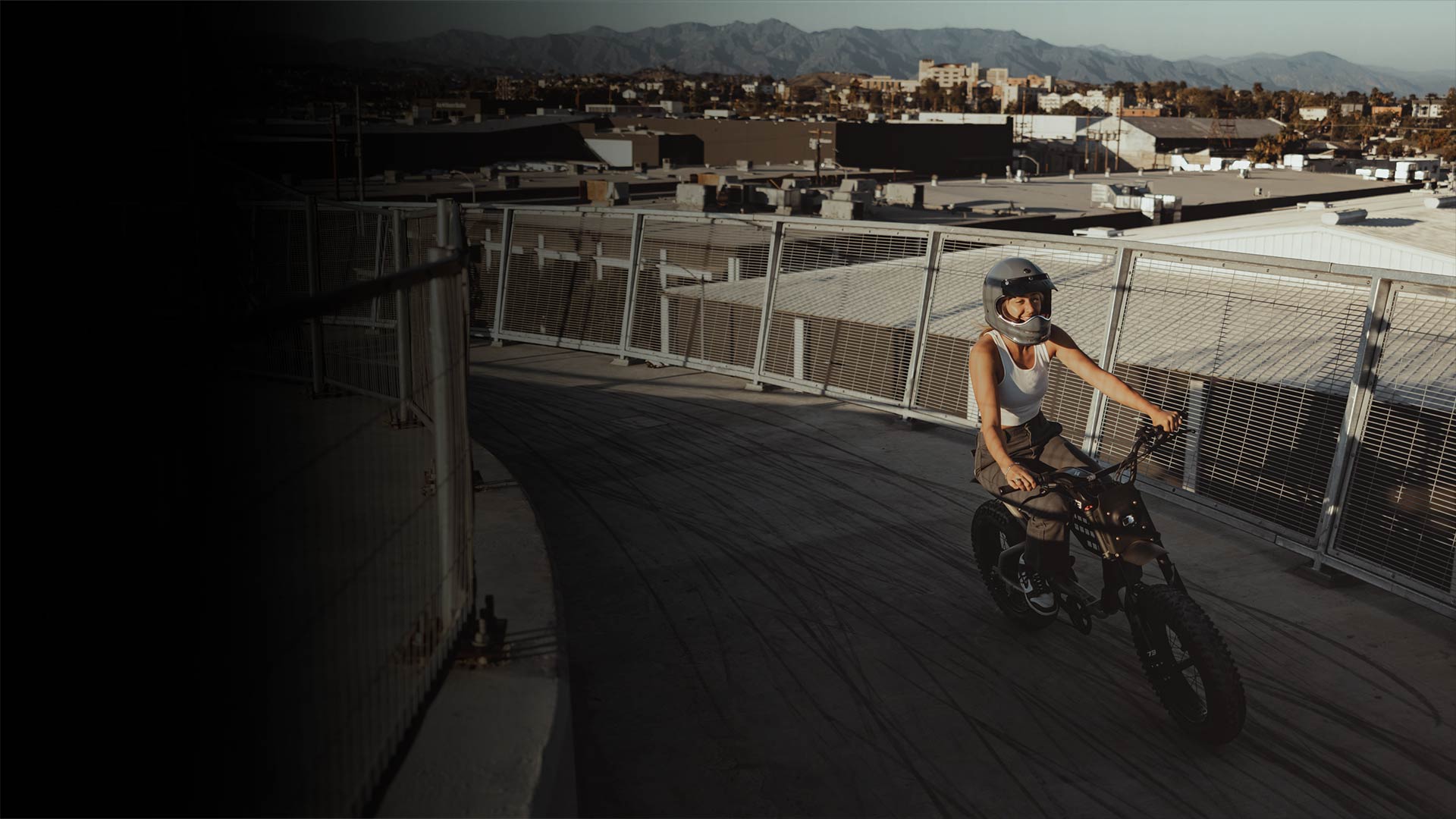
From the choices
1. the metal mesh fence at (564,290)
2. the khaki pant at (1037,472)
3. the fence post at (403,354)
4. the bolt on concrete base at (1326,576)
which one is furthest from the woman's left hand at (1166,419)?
the metal mesh fence at (564,290)

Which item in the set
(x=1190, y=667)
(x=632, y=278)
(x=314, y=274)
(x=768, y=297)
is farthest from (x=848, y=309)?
(x=1190, y=667)

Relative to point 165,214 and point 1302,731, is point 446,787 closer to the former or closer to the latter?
point 165,214

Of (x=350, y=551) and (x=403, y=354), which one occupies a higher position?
(x=403, y=354)

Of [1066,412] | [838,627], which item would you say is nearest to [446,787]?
[838,627]

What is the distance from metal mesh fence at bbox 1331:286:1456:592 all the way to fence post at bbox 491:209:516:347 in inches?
432

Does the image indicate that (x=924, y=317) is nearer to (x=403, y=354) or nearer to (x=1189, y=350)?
(x=1189, y=350)

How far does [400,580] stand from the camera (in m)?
3.93

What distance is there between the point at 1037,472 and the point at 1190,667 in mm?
1086

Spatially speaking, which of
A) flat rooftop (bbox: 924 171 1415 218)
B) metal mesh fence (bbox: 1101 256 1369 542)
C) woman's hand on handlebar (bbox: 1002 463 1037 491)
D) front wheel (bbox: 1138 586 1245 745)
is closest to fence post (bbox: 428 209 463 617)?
woman's hand on handlebar (bbox: 1002 463 1037 491)

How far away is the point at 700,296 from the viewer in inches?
547

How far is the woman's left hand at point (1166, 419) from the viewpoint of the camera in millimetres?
5512

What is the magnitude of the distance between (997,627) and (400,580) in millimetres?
3670

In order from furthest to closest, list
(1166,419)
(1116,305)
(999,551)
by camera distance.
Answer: (1116,305) → (999,551) → (1166,419)

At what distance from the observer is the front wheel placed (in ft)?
16.4
